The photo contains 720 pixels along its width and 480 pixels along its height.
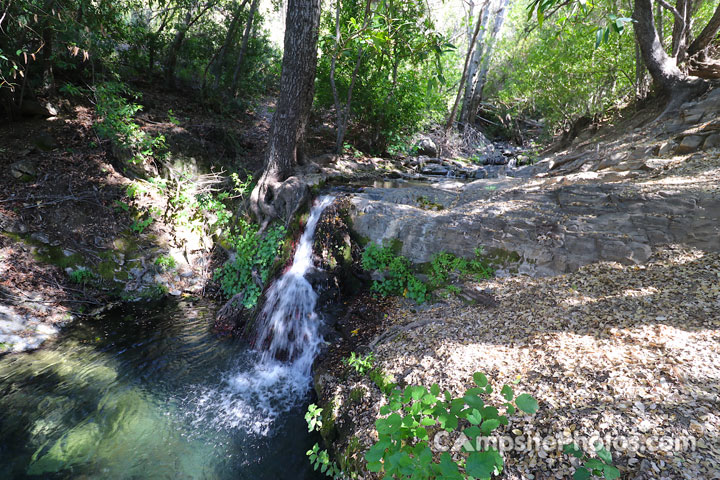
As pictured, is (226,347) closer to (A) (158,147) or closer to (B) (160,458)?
(B) (160,458)

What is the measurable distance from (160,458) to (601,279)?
16.6 ft

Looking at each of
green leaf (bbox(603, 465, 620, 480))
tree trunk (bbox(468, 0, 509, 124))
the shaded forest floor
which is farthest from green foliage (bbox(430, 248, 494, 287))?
tree trunk (bbox(468, 0, 509, 124))

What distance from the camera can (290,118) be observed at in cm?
611

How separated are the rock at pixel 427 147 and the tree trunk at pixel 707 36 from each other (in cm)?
624

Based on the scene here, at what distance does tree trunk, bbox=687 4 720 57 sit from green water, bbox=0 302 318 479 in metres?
10.8

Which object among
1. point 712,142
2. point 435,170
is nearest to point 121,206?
point 435,170

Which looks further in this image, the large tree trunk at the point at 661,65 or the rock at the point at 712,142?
the large tree trunk at the point at 661,65

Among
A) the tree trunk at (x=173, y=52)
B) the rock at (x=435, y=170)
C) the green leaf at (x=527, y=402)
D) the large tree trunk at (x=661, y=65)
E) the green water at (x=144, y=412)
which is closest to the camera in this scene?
the green leaf at (x=527, y=402)

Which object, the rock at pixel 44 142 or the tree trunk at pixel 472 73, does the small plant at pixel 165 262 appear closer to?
the rock at pixel 44 142

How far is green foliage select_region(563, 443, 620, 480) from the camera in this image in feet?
4.65

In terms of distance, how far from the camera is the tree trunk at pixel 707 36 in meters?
6.43

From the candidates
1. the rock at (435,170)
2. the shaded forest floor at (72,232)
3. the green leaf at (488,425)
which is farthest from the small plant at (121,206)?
the rock at (435,170)

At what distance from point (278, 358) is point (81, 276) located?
3.98 metres

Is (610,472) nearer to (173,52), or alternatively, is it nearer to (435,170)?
(435,170)
